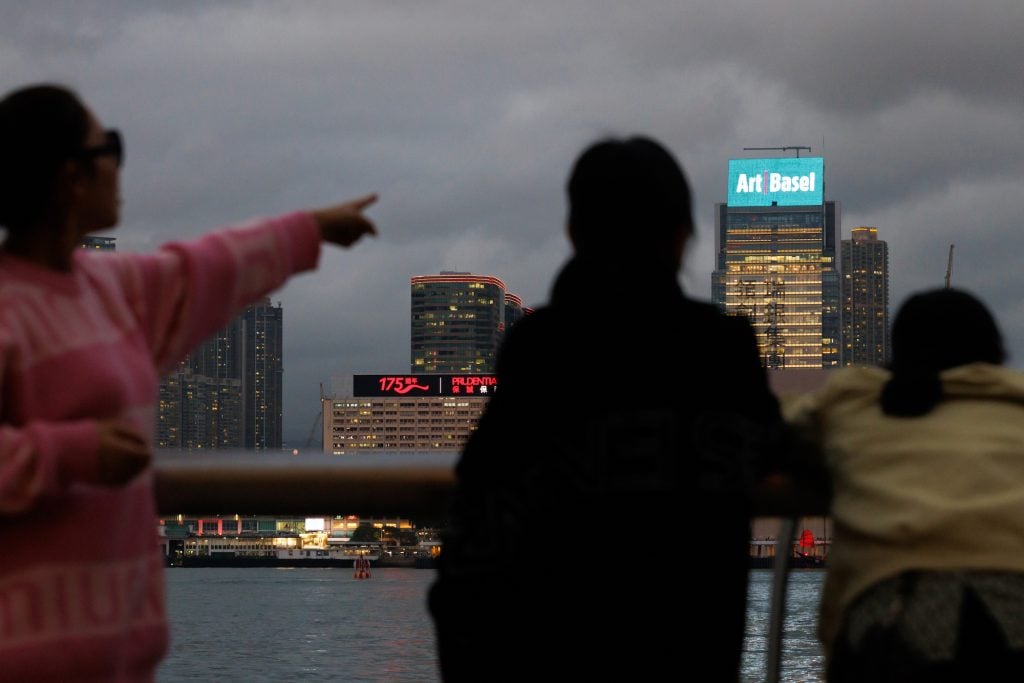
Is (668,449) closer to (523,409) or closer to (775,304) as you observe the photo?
(523,409)

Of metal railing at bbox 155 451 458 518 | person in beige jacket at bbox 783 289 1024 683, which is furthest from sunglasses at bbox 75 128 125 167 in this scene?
person in beige jacket at bbox 783 289 1024 683

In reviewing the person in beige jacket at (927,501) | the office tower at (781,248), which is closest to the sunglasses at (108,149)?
the person in beige jacket at (927,501)

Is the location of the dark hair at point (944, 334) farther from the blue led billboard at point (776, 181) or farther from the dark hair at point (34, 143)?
the blue led billboard at point (776, 181)

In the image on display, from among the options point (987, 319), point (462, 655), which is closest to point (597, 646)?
point (462, 655)

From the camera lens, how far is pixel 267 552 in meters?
120

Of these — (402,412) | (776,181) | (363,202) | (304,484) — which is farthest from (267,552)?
(363,202)

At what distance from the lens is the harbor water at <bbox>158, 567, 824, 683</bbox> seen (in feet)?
7.90

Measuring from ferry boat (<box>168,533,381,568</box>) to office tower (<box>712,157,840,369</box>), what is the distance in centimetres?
7882

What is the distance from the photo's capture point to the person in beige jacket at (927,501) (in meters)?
1.66

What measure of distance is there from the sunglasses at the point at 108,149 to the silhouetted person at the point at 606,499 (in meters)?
0.52

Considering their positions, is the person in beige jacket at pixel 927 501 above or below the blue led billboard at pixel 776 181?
below

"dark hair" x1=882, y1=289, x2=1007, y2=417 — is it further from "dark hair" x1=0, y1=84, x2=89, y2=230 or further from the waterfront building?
the waterfront building

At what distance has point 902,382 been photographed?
1833mm

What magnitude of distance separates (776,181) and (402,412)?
6573 cm
